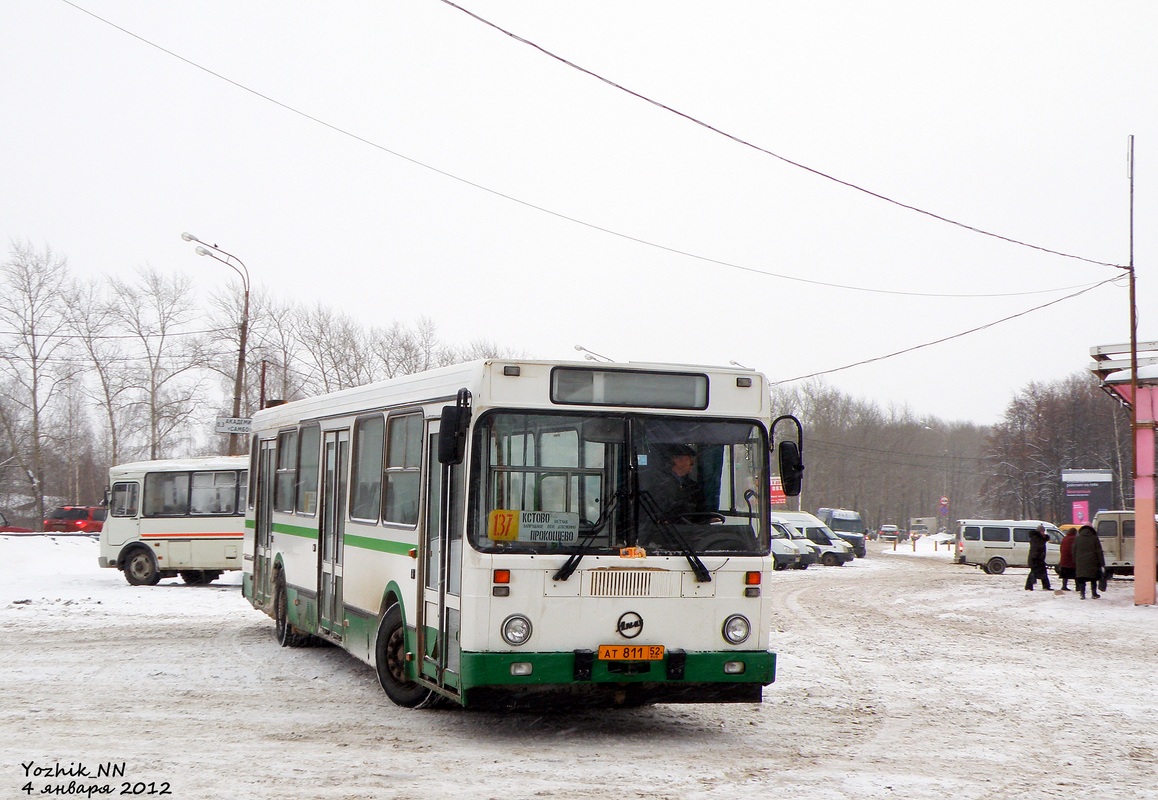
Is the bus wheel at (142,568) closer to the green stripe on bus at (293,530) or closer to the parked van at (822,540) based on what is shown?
the green stripe on bus at (293,530)

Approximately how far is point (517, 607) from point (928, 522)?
4180 inches

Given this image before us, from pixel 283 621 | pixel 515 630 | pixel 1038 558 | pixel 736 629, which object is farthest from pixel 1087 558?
pixel 515 630

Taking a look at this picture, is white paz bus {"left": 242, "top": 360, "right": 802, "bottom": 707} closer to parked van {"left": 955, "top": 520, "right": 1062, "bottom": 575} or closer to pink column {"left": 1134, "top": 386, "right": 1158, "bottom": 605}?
pink column {"left": 1134, "top": 386, "right": 1158, "bottom": 605}

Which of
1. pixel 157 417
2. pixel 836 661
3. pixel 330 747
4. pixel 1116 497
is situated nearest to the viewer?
pixel 330 747

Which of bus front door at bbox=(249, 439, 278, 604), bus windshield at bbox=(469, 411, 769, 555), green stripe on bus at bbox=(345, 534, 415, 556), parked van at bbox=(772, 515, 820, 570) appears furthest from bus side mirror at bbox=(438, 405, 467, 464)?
parked van at bbox=(772, 515, 820, 570)

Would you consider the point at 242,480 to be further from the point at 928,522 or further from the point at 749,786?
the point at 928,522

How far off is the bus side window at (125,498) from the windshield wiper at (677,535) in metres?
20.4

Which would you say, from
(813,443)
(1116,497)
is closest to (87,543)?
(1116,497)

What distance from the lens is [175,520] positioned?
88.0ft

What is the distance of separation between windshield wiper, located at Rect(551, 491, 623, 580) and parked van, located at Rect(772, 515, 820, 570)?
37540mm

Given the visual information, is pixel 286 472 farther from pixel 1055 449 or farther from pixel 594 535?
pixel 1055 449

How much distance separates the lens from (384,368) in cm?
6378

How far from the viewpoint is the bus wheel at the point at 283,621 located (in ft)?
48.9

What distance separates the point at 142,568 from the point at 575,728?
761 inches
